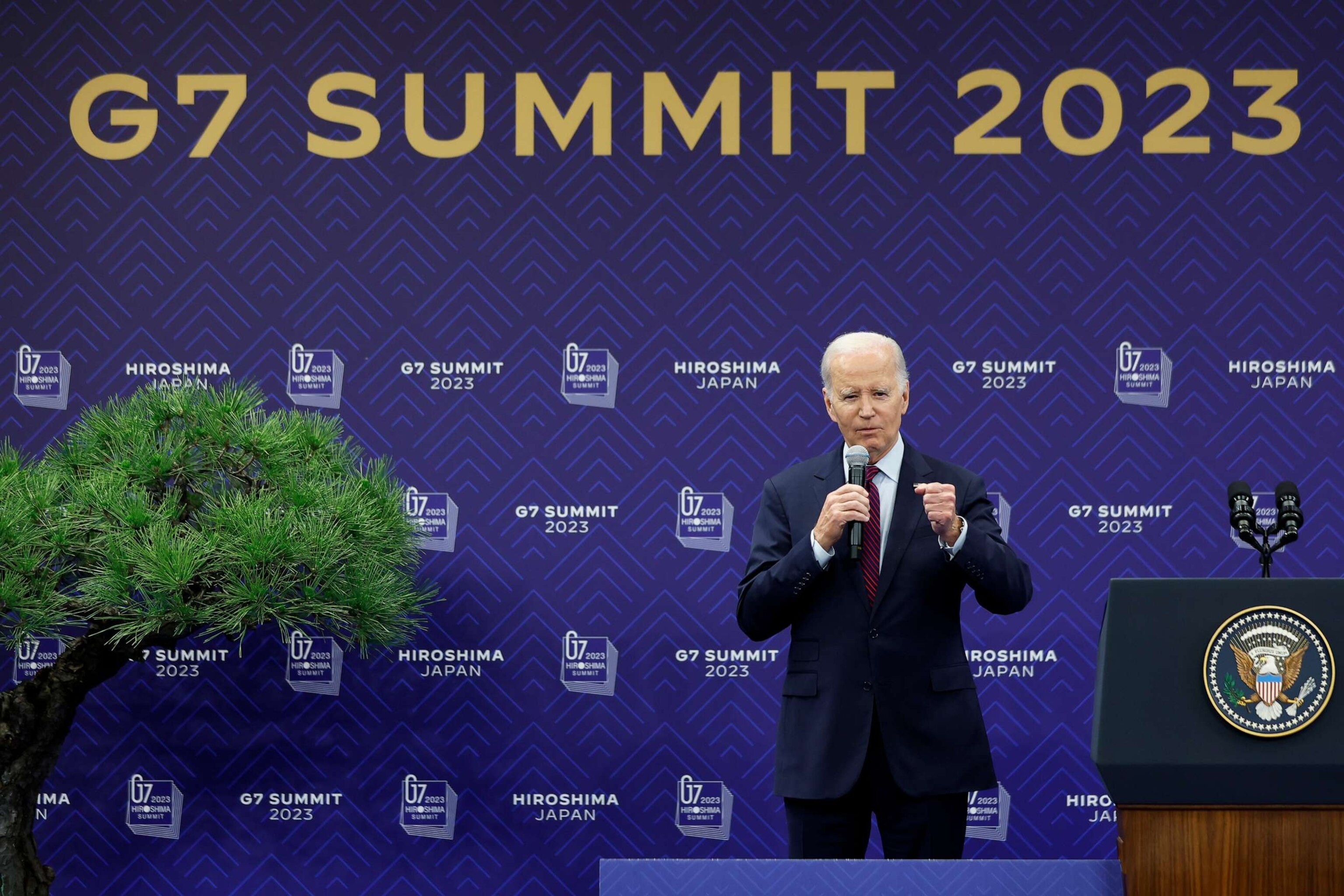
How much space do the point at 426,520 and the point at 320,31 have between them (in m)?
1.49

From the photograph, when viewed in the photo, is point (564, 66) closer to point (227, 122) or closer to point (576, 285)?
→ point (576, 285)

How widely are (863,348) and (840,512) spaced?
37 cm

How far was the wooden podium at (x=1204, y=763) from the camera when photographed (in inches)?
55.9

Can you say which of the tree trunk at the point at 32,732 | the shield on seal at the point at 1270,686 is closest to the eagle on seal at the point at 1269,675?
the shield on seal at the point at 1270,686

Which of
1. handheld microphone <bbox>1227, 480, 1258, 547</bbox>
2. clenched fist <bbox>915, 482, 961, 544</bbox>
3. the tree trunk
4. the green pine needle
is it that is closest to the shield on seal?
clenched fist <bbox>915, 482, 961, 544</bbox>

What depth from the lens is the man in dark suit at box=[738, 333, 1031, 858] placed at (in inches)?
85.5

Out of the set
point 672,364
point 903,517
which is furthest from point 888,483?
point 672,364

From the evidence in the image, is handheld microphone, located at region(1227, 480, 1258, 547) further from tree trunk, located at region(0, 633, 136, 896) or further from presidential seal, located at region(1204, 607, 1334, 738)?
tree trunk, located at region(0, 633, 136, 896)

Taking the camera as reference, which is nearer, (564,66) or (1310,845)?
(1310,845)

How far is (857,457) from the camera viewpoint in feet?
7.20

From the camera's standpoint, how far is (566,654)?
350cm

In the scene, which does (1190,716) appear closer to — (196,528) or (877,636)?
Answer: (877,636)

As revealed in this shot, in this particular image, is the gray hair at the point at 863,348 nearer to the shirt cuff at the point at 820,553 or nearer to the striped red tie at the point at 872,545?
the striped red tie at the point at 872,545

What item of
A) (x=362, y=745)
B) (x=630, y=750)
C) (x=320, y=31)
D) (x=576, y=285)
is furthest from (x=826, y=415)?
(x=320, y=31)
